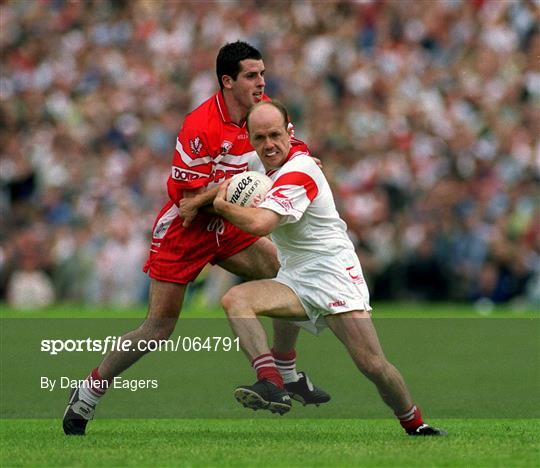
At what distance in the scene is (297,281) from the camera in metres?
9.34

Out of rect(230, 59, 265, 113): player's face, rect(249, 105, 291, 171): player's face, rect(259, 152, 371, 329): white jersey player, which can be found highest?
rect(230, 59, 265, 113): player's face

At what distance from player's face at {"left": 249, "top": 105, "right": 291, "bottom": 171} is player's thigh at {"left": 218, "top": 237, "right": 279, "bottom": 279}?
1.34m

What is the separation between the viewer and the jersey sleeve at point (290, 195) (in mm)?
8977

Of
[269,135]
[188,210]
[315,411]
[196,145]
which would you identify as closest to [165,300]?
[188,210]

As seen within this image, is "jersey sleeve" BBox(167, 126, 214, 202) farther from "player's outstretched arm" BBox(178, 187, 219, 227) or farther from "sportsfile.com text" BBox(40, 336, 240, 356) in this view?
"sportsfile.com text" BBox(40, 336, 240, 356)

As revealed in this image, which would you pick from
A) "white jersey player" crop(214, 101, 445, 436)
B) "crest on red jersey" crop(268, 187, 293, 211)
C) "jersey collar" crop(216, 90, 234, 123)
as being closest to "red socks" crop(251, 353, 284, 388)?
"white jersey player" crop(214, 101, 445, 436)

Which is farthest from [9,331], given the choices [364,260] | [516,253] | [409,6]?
[409,6]

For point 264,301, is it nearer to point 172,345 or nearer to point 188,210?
point 188,210

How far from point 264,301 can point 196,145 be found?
147 centimetres

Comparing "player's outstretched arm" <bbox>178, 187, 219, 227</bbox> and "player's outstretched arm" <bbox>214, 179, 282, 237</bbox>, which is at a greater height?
"player's outstretched arm" <bbox>214, 179, 282, 237</bbox>

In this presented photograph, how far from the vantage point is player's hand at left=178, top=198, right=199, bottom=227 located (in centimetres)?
998

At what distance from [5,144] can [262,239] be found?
1399cm

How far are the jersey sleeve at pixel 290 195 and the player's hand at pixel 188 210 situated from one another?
3.47ft

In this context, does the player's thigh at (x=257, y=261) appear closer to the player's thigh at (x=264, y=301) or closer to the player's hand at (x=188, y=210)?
the player's hand at (x=188, y=210)
